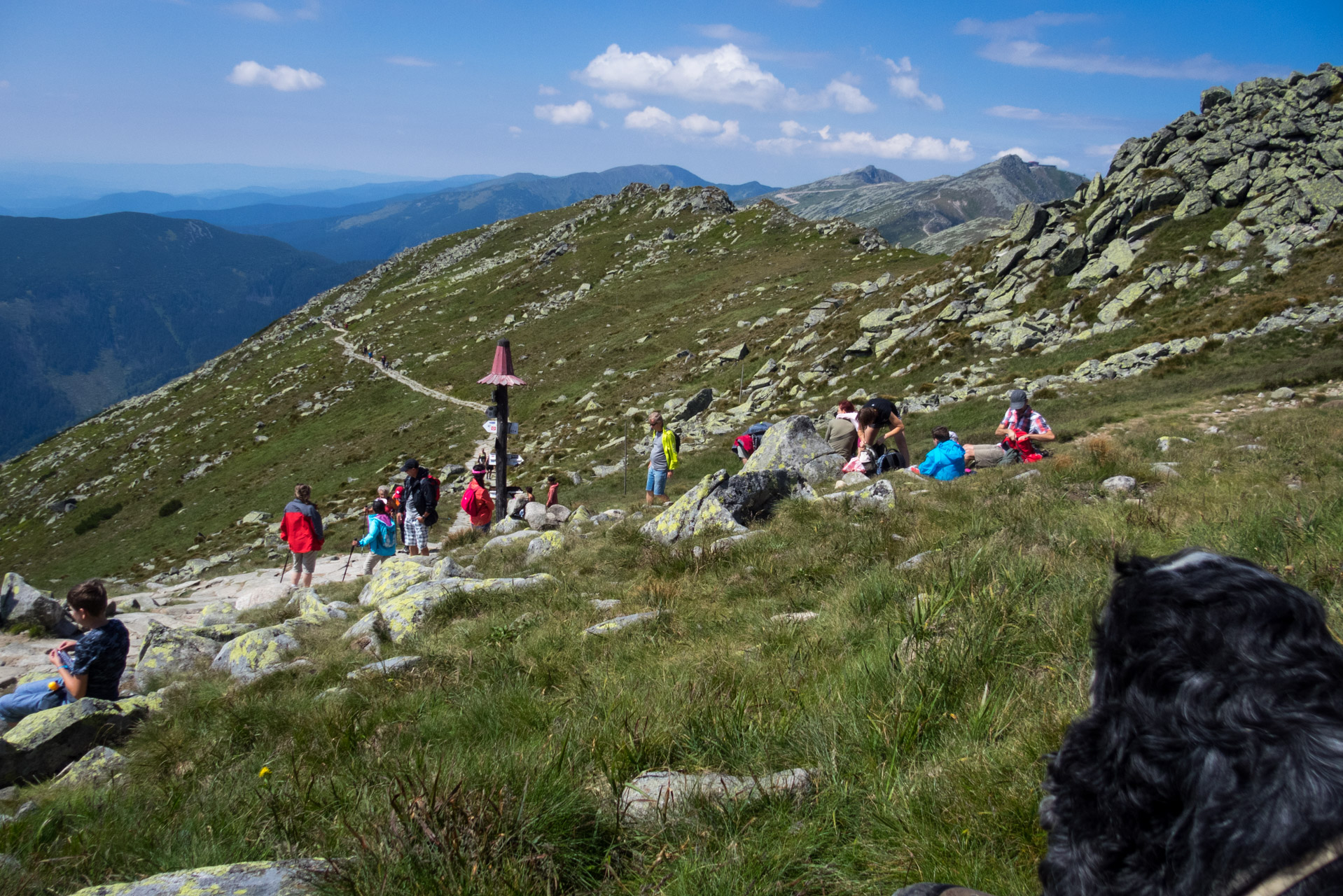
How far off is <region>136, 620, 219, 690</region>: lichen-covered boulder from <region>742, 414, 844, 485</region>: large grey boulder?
1042cm

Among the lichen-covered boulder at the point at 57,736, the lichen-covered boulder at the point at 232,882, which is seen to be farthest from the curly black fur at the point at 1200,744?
the lichen-covered boulder at the point at 57,736

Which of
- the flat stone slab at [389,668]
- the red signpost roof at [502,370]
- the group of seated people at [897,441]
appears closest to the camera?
the flat stone slab at [389,668]

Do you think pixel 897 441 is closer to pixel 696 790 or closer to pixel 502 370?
pixel 502 370

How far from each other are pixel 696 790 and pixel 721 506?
25.1 feet

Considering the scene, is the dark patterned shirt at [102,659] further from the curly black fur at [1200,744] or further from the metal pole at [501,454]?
the metal pole at [501,454]

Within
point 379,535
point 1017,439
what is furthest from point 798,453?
point 379,535

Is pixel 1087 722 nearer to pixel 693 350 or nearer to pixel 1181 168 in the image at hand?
pixel 1181 168

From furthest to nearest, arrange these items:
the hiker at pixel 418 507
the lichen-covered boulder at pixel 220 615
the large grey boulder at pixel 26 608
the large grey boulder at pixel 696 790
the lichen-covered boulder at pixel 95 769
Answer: the hiker at pixel 418 507, the lichen-covered boulder at pixel 220 615, the large grey boulder at pixel 26 608, the lichen-covered boulder at pixel 95 769, the large grey boulder at pixel 696 790

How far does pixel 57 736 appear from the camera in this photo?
5684 mm

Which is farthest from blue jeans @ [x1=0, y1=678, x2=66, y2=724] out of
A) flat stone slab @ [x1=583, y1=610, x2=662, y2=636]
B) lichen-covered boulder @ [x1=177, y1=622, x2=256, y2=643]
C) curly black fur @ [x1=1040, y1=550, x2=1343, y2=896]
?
curly black fur @ [x1=1040, y1=550, x2=1343, y2=896]

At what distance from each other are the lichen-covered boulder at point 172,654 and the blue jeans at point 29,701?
1835 mm

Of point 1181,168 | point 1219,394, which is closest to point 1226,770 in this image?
point 1219,394

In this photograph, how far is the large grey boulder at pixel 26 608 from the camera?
11930mm

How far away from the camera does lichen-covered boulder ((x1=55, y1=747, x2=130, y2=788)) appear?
4809 mm
